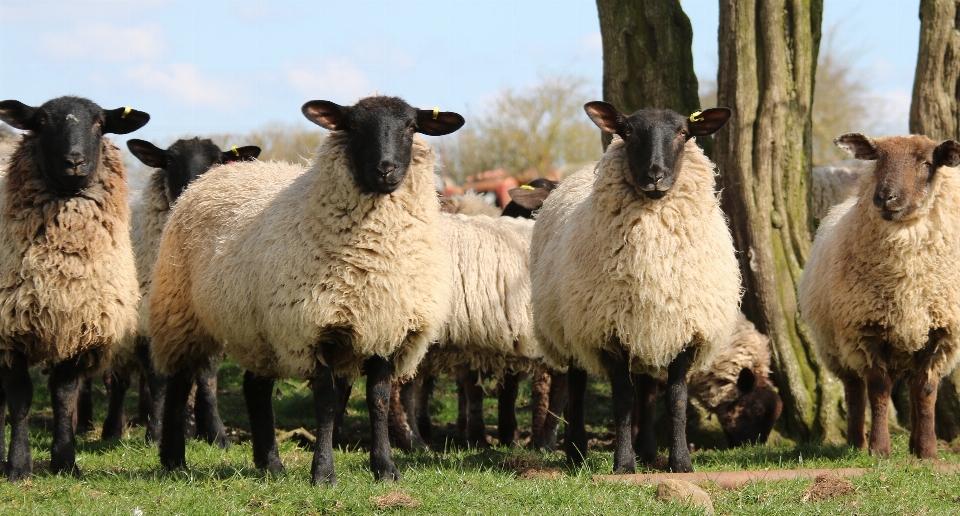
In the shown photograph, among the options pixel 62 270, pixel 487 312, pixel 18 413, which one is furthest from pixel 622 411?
pixel 18 413

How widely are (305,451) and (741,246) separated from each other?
179 inches

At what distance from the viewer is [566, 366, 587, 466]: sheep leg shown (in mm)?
7469

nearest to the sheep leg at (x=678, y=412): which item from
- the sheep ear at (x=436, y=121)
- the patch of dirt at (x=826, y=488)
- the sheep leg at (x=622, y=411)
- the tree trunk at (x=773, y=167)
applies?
the sheep leg at (x=622, y=411)

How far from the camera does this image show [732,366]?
970cm

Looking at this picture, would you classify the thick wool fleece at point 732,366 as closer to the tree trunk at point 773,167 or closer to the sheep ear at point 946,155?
the tree trunk at point 773,167

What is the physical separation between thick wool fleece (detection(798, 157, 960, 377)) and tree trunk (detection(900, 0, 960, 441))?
2.79 meters

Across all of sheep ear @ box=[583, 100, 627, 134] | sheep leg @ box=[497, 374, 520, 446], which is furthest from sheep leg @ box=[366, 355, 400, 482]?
sheep leg @ box=[497, 374, 520, 446]

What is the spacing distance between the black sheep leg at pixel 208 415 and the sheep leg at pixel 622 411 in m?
3.60

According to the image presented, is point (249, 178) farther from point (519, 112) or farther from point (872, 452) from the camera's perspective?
point (519, 112)

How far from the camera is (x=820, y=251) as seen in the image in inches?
352

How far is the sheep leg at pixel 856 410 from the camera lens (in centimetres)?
848

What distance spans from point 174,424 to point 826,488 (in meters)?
4.42

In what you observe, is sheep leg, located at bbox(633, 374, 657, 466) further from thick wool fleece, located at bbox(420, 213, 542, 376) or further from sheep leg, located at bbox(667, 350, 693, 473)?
thick wool fleece, located at bbox(420, 213, 542, 376)

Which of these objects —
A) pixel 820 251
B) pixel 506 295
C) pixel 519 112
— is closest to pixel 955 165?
pixel 820 251
